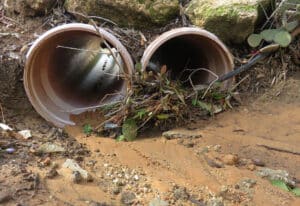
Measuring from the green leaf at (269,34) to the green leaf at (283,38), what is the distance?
0.03m

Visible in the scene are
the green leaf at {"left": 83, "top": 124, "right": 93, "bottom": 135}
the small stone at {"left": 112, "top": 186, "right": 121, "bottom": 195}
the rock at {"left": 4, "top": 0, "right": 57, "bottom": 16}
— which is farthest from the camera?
the rock at {"left": 4, "top": 0, "right": 57, "bottom": 16}

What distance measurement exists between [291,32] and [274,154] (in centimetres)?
107

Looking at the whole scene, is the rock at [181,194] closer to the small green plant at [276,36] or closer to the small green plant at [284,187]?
the small green plant at [284,187]

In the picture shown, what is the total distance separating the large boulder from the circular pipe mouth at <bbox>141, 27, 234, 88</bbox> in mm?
207

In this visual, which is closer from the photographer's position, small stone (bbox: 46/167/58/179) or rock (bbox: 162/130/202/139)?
small stone (bbox: 46/167/58/179)

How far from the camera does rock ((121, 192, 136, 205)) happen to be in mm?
2229

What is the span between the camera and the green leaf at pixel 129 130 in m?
2.95

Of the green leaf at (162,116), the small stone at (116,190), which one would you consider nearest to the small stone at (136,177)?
the small stone at (116,190)

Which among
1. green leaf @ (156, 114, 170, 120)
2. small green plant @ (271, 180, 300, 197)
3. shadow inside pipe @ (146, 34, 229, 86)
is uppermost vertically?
shadow inside pipe @ (146, 34, 229, 86)

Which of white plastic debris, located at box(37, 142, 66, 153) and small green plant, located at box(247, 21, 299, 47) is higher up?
small green plant, located at box(247, 21, 299, 47)

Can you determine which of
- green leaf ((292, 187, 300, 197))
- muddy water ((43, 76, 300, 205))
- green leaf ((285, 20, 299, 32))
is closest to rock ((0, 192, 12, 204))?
muddy water ((43, 76, 300, 205))

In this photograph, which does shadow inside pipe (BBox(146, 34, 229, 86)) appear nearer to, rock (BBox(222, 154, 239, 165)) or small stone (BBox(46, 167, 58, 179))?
rock (BBox(222, 154, 239, 165))

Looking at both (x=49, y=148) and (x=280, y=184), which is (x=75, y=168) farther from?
(x=280, y=184)

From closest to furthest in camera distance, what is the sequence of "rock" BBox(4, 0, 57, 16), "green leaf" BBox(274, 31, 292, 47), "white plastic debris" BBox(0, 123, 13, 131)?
"white plastic debris" BBox(0, 123, 13, 131)
"green leaf" BBox(274, 31, 292, 47)
"rock" BBox(4, 0, 57, 16)
